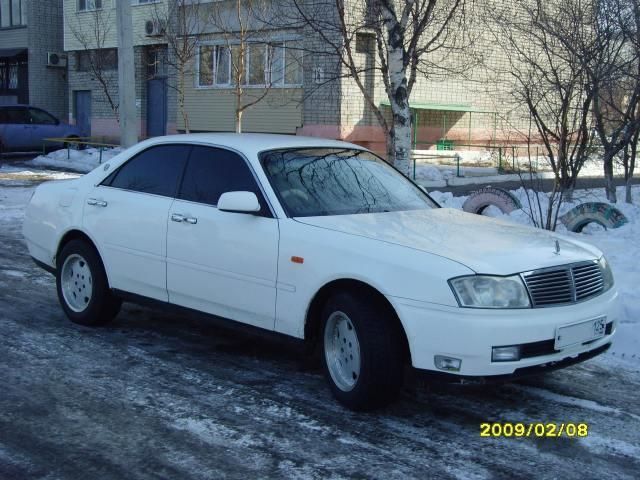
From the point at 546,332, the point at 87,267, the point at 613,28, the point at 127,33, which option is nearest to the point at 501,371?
the point at 546,332

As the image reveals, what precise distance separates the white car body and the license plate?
0.11ft

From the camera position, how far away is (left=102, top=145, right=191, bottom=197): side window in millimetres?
5883

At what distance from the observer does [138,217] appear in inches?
232

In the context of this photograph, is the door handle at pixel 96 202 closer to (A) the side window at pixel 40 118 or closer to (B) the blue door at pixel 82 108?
(A) the side window at pixel 40 118

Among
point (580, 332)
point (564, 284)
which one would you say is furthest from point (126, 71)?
point (580, 332)

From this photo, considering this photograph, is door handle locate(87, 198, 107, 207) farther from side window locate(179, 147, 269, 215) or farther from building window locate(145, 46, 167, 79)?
building window locate(145, 46, 167, 79)

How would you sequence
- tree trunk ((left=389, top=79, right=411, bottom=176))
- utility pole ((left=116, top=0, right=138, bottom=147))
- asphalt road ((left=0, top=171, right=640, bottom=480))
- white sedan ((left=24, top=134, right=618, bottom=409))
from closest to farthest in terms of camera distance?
asphalt road ((left=0, top=171, right=640, bottom=480))
white sedan ((left=24, top=134, right=618, bottom=409))
tree trunk ((left=389, top=79, right=411, bottom=176))
utility pole ((left=116, top=0, right=138, bottom=147))

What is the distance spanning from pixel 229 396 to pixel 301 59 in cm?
1683

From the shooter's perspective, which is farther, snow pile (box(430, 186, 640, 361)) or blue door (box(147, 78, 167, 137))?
blue door (box(147, 78, 167, 137))

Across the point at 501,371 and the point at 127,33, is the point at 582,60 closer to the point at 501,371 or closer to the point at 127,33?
the point at 501,371

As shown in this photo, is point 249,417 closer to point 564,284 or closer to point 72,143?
point 564,284

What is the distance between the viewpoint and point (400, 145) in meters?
10.1

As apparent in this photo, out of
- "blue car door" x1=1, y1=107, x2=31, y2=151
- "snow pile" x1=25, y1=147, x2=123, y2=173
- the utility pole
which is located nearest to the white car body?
the utility pole

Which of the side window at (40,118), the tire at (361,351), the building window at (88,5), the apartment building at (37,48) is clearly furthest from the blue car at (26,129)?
the tire at (361,351)
